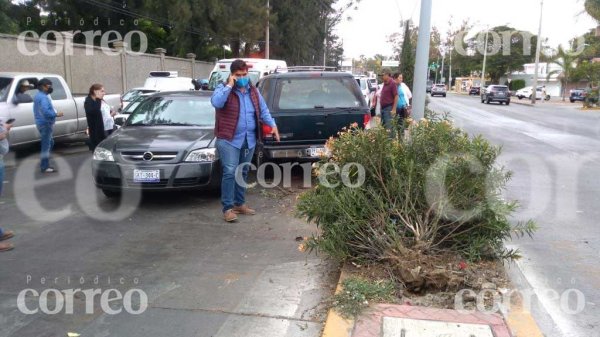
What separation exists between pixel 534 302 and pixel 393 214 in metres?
1.27

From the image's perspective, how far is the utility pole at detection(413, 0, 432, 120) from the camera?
8.62m

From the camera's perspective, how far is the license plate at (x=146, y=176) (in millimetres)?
6758

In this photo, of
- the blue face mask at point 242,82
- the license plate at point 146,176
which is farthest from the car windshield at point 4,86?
the blue face mask at point 242,82

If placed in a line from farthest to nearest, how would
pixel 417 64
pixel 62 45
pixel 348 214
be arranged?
pixel 62 45 → pixel 417 64 → pixel 348 214

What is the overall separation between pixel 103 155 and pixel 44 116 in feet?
10.1

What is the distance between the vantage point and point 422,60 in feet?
28.4

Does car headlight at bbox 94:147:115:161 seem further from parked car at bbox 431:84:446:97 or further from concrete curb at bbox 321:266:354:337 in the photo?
parked car at bbox 431:84:446:97

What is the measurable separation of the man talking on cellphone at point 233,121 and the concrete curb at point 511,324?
291 cm

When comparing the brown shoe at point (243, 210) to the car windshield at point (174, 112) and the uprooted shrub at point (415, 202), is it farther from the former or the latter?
the uprooted shrub at point (415, 202)

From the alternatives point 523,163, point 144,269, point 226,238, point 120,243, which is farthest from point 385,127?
point 523,163

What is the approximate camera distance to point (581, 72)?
161ft

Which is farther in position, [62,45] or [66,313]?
[62,45]

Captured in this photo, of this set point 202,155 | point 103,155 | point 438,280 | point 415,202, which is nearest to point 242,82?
point 202,155

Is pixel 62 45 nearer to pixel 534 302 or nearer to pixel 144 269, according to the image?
pixel 144 269
